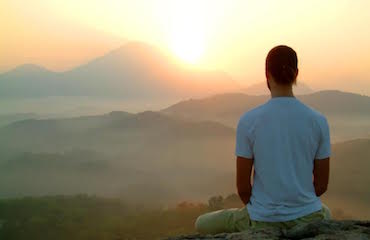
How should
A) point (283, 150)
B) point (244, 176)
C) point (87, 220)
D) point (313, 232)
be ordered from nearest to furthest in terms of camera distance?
point (313, 232)
point (283, 150)
point (244, 176)
point (87, 220)

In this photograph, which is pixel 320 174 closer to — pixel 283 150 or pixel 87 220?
pixel 283 150

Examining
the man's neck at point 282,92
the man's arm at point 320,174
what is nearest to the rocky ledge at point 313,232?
the man's arm at point 320,174

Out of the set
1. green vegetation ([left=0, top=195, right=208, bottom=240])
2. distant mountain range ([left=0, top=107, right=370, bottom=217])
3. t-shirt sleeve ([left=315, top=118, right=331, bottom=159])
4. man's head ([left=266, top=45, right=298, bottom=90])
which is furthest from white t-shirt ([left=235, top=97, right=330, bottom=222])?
distant mountain range ([left=0, top=107, right=370, bottom=217])

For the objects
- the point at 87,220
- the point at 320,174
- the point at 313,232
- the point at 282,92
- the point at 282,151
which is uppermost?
the point at 282,92

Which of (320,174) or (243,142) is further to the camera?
(320,174)

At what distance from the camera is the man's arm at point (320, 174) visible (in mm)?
3781

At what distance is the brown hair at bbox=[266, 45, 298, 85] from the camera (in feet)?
11.8

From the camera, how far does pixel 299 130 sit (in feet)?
11.8

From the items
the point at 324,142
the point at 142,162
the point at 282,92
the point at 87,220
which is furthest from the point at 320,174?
the point at 142,162

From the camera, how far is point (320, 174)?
3822 millimetres

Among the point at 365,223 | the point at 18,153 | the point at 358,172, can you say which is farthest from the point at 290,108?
the point at 18,153

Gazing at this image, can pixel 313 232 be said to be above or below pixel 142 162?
above

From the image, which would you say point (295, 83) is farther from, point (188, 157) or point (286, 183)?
point (188, 157)

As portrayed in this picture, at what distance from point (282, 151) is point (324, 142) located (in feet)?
1.19
